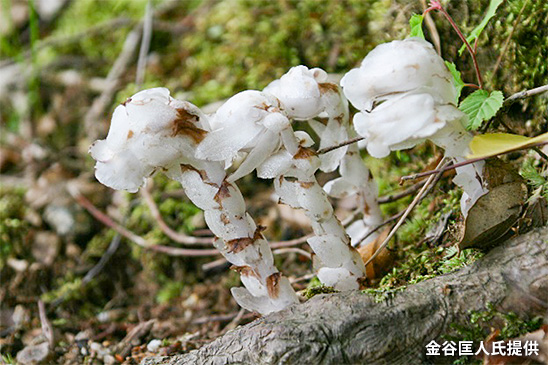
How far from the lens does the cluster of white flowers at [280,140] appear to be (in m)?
1.37

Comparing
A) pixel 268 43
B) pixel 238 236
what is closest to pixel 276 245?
pixel 238 236

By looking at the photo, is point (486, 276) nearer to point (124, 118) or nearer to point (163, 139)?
point (163, 139)

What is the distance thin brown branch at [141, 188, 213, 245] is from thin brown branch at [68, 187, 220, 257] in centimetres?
4

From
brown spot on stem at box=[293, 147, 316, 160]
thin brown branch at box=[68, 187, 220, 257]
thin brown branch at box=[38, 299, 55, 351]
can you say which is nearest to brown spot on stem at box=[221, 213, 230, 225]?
brown spot on stem at box=[293, 147, 316, 160]

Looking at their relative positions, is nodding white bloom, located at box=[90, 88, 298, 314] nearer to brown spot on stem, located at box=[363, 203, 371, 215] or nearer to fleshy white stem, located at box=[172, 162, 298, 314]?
fleshy white stem, located at box=[172, 162, 298, 314]

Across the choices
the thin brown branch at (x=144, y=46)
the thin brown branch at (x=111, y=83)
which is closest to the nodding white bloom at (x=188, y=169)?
the thin brown branch at (x=144, y=46)

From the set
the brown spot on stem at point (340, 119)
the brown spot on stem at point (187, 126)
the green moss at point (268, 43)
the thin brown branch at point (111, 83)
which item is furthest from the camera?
the thin brown branch at point (111, 83)

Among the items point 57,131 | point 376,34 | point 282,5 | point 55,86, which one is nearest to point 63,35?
point 55,86

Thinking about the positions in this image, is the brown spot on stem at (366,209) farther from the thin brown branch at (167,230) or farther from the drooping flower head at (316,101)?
the thin brown branch at (167,230)

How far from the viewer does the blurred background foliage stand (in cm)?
204

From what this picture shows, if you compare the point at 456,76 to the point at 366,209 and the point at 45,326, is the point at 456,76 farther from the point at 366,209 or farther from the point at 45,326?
the point at 45,326

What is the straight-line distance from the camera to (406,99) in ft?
4.43

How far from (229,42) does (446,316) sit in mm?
2442

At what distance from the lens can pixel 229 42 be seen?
3467 millimetres
